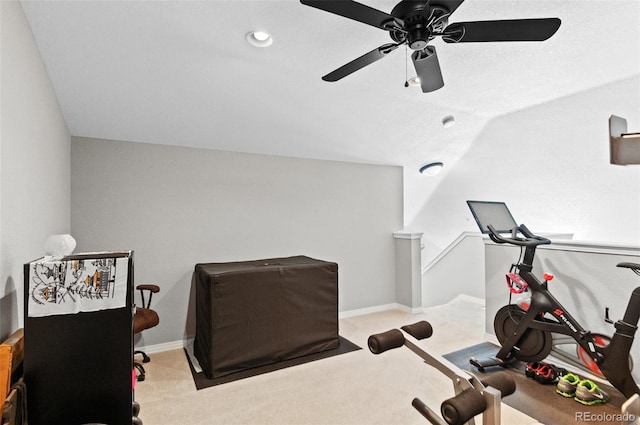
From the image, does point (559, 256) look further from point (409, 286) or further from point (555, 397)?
point (409, 286)

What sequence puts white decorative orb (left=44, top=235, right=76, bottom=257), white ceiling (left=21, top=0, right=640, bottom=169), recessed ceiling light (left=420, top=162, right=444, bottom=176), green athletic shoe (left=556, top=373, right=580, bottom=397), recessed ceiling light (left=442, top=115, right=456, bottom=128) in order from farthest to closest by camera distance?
recessed ceiling light (left=420, top=162, right=444, bottom=176)
recessed ceiling light (left=442, top=115, right=456, bottom=128)
green athletic shoe (left=556, top=373, right=580, bottom=397)
white ceiling (left=21, top=0, right=640, bottom=169)
white decorative orb (left=44, top=235, right=76, bottom=257)

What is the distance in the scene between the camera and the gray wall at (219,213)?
3291 millimetres

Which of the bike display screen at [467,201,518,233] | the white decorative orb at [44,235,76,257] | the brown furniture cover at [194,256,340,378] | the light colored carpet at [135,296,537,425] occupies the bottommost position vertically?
the light colored carpet at [135,296,537,425]

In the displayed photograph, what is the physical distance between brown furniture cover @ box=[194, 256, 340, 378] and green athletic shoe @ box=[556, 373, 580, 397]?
6.24 ft

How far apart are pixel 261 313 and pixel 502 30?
2729 mm

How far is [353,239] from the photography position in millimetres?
4742

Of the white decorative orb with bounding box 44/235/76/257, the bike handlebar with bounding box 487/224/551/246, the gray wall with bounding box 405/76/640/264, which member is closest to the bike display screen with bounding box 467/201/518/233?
the bike handlebar with bounding box 487/224/551/246

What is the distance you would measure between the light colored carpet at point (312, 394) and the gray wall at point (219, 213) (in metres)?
0.98

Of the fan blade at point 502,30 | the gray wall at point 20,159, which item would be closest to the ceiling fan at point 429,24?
the fan blade at point 502,30

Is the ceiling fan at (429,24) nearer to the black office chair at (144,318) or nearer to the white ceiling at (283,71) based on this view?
the white ceiling at (283,71)

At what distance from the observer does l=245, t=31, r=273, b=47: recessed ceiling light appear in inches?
90.3

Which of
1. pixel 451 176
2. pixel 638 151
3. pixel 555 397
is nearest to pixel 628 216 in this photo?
pixel 638 151

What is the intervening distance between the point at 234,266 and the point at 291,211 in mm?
1124

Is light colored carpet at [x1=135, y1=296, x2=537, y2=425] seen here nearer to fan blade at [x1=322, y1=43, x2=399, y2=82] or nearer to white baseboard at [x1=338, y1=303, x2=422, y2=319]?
white baseboard at [x1=338, y1=303, x2=422, y2=319]
